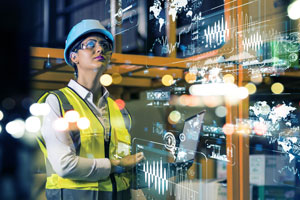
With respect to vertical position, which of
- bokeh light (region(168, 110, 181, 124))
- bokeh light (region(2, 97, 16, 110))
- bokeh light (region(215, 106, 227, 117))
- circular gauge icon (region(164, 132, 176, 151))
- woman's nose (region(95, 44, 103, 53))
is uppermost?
woman's nose (region(95, 44, 103, 53))

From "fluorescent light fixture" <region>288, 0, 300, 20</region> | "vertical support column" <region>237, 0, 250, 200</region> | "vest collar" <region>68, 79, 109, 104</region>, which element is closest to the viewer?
"fluorescent light fixture" <region>288, 0, 300, 20</region>

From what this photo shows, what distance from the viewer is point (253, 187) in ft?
5.76

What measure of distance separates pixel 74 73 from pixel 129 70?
33 centimetres

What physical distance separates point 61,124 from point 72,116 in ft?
0.25

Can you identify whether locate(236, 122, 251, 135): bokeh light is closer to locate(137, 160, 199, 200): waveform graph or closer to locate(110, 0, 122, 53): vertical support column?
locate(137, 160, 199, 200): waveform graph

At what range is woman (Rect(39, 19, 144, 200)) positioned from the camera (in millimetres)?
1878

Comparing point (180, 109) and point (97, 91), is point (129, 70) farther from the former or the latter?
point (180, 109)

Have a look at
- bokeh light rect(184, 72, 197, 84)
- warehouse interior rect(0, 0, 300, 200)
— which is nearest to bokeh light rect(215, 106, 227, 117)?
warehouse interior rect(0, 0, 300, 200)

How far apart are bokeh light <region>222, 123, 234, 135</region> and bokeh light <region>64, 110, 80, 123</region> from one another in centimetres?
82

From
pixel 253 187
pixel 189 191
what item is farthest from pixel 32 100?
pixel 253 187

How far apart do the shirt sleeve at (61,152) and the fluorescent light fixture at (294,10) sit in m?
1.27

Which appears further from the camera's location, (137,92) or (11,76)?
(137,92)

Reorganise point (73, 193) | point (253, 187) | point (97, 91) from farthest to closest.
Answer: point (97, 91) < point (73, 193) < point (253, 187)

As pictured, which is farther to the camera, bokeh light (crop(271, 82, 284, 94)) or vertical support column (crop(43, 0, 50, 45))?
vertical support column (crop(43, 0, 50, 45))
